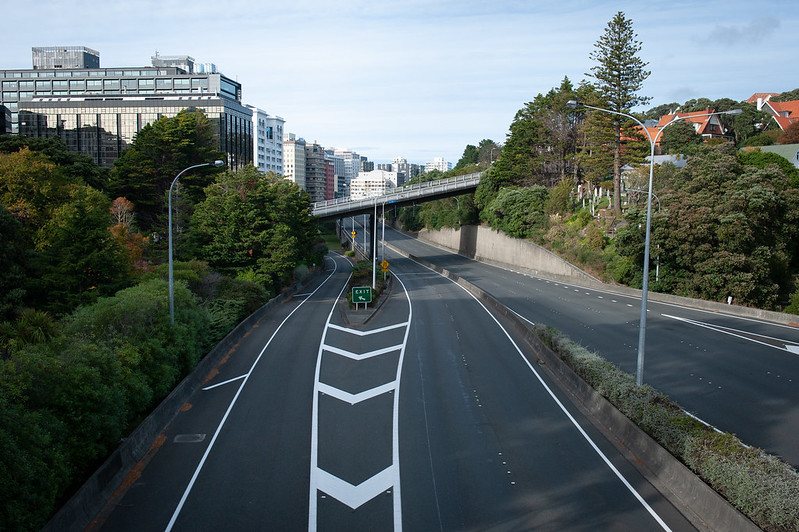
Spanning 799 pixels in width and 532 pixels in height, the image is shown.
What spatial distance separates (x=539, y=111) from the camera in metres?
75.4

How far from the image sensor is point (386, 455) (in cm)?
1423

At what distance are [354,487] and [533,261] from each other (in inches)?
2041

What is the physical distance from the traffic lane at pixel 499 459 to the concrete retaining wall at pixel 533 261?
666 inches

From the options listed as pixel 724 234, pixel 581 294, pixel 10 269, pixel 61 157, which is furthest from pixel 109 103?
pixel 724 234

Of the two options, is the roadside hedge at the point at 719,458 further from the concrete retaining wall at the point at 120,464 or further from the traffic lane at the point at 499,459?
the concrete retaining wall at the point at 120,464

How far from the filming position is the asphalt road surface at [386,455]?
11.3 metres

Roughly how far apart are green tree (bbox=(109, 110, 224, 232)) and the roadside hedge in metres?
46.4

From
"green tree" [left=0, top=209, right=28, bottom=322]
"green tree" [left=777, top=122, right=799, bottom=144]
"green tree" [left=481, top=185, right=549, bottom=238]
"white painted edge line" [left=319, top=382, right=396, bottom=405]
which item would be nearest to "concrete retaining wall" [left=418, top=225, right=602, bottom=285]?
"green tree" [left=481, top=185, right=549, bottom=238]

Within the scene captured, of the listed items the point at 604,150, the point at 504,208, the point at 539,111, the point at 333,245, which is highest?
the point at 539,111

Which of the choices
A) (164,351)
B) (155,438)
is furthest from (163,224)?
(155,438)

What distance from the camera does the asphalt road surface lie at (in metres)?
11.3

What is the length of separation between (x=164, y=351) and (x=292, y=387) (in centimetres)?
442

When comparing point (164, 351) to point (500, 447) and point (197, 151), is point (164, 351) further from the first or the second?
point (197, 151)

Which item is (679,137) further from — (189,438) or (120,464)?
(120,464)
